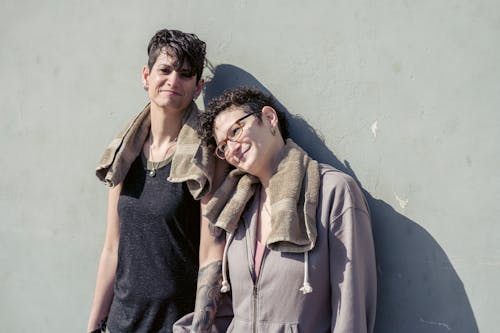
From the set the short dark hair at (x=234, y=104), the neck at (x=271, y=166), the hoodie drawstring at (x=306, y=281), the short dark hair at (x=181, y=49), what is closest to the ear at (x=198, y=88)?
the short dark hair at (x=181, y=49)

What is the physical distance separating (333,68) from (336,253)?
826 mm

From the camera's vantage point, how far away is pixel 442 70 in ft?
7.74

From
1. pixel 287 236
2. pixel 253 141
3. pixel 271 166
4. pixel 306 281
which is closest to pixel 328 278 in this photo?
pixel 306 281

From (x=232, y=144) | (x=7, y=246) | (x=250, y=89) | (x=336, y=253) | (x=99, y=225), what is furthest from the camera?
(x=7, y=246)

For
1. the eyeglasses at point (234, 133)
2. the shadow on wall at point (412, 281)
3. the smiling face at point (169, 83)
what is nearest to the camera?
the shadow on wall at point (412, 281)

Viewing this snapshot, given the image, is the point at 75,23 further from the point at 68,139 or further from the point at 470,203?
the point at 470,203

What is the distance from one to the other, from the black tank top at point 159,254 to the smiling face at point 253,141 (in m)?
0.36

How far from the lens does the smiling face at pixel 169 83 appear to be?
Result: 277cm

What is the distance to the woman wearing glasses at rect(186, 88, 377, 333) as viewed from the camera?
89.4 inches

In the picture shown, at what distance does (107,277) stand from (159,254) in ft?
1.65

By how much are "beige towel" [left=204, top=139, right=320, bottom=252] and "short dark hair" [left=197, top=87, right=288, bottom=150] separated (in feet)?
0.52

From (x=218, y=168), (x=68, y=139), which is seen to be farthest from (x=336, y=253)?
(x=68, y=139)

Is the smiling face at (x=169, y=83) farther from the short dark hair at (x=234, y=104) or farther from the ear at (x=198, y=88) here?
the short dark hair at (x=234, y=104)

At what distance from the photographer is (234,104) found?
2.59 meters
